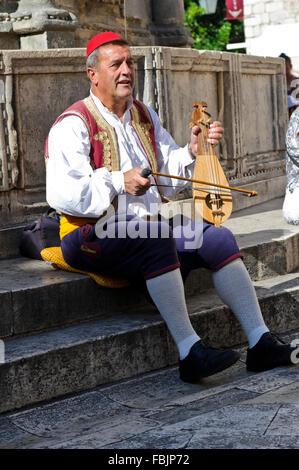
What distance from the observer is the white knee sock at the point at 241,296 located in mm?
3842

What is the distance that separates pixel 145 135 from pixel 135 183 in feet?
1.87

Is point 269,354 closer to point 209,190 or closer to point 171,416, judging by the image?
point 171,416

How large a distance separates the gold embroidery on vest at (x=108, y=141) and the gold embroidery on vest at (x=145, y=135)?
202 millimetres

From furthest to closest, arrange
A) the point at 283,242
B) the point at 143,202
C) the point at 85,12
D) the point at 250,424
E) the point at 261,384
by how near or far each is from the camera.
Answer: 1. the point at 85,12
2. the point at 283,242
3. the point at 143,202
4. the point at 261,384
5. the point at 250,424

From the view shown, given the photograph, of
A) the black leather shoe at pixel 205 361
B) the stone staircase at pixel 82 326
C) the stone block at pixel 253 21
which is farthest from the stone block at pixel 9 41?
the stone block at pixel 253 21

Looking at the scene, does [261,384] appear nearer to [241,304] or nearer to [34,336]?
[241,304]

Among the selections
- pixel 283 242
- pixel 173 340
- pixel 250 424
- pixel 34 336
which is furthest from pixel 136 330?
pixel 283 242

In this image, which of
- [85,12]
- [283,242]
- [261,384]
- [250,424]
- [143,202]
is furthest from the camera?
[85,12]

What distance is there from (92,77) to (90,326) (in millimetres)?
1253

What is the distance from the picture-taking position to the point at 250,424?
2.71 metres

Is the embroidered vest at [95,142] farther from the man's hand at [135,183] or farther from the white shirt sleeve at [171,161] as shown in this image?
the white shirt sleeve at [171,161]

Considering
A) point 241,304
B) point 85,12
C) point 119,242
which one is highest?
point 85,12

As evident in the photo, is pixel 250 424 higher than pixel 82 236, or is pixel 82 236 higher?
pixel 82 236

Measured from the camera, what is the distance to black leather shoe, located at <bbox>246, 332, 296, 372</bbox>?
3.77m
